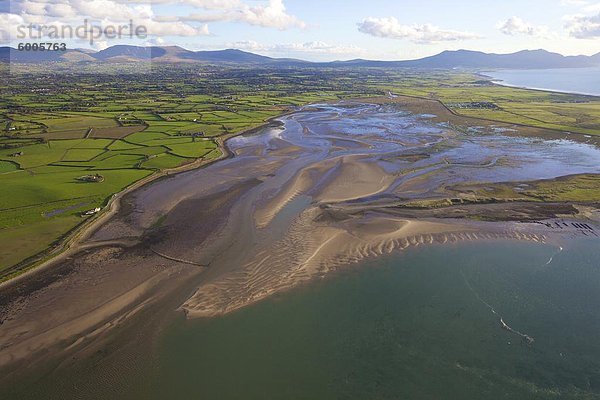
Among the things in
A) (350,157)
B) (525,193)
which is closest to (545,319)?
(525,193)

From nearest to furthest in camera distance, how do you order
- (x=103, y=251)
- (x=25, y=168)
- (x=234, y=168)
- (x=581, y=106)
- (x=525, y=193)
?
(x=103, y=251)
(x=525, y=193)
(x=25, y=168)
(x=234, y=168)
(x=581, y=106)

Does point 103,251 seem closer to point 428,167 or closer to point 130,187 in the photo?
point 130,187

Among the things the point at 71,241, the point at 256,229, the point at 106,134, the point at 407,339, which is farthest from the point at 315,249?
the point at 106,134

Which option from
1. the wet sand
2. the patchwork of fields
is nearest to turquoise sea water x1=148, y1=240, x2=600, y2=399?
the wet sand

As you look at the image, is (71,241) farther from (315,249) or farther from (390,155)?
(390,155)

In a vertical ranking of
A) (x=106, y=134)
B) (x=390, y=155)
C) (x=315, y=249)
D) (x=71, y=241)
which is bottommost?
(x=71, y=241)

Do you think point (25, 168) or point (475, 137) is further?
point (475, 137)

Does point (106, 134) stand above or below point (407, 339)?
above
